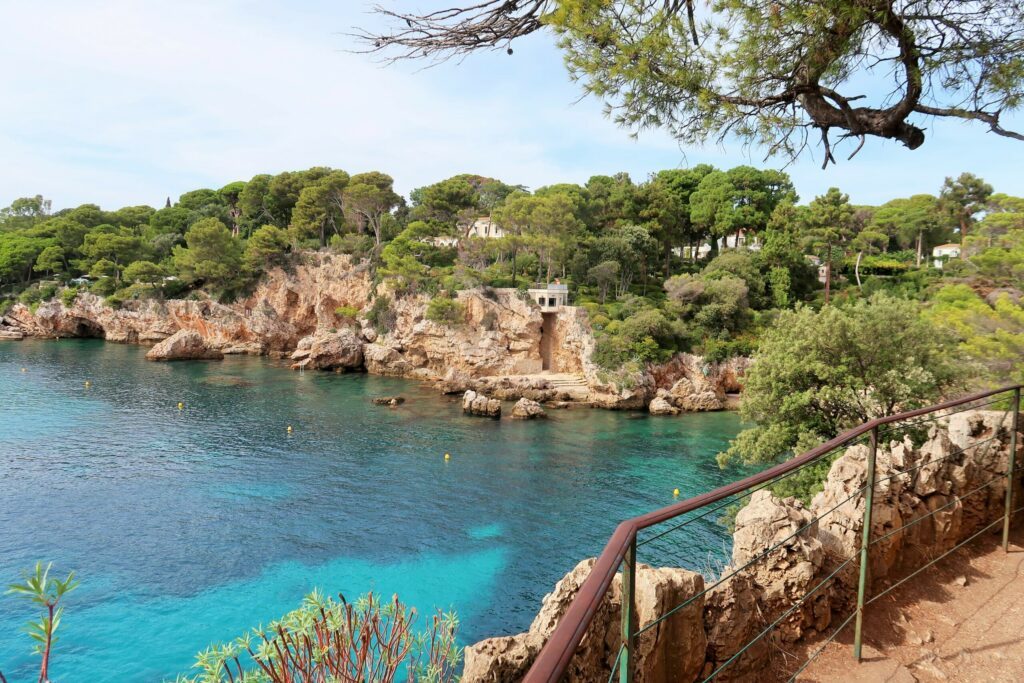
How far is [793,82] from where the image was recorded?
14.4ft

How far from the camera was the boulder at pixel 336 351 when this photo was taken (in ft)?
129

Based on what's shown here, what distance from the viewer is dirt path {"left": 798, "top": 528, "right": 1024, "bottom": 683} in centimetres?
340

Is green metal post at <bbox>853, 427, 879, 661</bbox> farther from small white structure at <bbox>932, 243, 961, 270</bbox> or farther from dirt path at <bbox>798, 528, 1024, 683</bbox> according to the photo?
small white structure at <bbox>932, 243, 961, 270</bbox>

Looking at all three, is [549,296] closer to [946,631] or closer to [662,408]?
[662,408]

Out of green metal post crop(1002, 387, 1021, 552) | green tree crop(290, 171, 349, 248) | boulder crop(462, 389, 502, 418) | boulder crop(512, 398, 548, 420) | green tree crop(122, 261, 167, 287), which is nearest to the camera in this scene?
green metal post crop(1002, 387, 1021, 552)

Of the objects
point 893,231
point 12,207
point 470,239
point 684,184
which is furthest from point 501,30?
point 12,207

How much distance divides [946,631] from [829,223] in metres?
37.9

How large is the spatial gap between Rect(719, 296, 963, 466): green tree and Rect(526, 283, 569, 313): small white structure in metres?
22.1

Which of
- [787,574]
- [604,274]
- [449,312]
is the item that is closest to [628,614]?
[787,574]

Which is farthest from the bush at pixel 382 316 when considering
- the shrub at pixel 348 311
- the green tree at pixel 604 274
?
the green tree at pixel 604 274

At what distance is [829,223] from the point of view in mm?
36031

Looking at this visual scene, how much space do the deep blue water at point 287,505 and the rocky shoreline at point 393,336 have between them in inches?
Answer: 126

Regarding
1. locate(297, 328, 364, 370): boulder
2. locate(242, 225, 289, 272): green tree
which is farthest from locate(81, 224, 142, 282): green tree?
locate(297, 328, 364, 370): boulder

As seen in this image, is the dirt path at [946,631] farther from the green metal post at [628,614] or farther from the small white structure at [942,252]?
the small white structure at [942,252]
